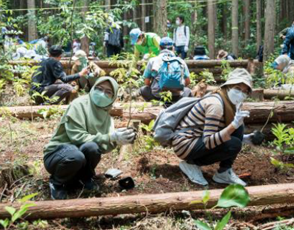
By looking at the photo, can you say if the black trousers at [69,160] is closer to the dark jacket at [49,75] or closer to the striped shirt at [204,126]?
the striped shirt at [204,126]

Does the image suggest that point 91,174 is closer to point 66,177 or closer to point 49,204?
point 66,177

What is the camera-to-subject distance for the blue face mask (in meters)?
3.84

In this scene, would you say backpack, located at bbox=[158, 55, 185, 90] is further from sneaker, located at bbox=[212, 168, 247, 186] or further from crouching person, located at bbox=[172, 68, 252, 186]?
sneaker, located at bbox=[212, 168, 247, 186]

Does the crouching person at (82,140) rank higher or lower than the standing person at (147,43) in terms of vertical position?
lower

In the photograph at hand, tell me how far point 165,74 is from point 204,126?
2.34 metres

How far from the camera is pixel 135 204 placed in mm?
3430

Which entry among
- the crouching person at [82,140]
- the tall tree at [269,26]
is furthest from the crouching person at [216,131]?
the tall tree at [269,26]

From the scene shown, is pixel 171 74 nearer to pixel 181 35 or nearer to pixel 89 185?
pixel 89 185

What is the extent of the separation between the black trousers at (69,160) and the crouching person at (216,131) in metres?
0.97

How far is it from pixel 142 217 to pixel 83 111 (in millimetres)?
1135

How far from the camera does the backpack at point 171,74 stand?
625 cm

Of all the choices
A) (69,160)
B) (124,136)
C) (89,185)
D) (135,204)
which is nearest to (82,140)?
(69,160)

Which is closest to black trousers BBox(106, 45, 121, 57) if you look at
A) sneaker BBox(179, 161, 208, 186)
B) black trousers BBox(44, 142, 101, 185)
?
sneaker BBox(179, 161, 208, 186)

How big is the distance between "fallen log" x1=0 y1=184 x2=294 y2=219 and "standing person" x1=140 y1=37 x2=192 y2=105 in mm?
2996
